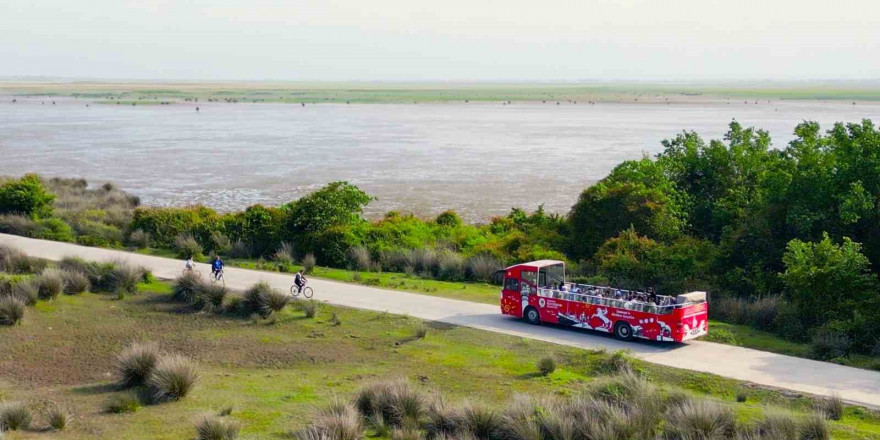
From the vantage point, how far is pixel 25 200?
39.0 m

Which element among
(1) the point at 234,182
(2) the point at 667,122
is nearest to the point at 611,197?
(1) the point at 234,182

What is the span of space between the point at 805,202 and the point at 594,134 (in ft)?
233

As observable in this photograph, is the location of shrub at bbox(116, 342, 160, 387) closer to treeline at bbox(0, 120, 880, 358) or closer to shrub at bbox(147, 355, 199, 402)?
shrub at bbox(147, 355, 199, 402)

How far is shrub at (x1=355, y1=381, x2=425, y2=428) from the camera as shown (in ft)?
50.9

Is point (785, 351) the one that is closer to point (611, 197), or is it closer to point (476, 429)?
point (476, 429)

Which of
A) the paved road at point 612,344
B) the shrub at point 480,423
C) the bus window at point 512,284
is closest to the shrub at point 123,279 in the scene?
the paved road at point 612,344

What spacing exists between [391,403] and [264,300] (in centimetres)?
900

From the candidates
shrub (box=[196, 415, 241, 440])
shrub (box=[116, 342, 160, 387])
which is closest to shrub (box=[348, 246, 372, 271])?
shrub (box=[116, 342, 160, 387])

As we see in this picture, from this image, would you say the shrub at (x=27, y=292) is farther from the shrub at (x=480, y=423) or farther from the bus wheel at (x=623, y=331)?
the bus wheel at (x=623, y=331)

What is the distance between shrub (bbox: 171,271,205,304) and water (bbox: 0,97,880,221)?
22.5 m

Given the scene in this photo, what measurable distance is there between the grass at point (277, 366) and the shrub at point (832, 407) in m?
0.14

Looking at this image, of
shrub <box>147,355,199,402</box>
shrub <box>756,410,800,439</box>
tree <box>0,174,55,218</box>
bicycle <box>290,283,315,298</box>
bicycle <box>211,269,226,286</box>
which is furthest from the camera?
tree <box>0,174,55,218</box>

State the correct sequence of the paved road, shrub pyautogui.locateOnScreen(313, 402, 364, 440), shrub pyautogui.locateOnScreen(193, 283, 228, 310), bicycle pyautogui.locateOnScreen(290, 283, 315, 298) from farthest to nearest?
bicycle pyautogui.locateOnScreen(290, 283, 315, 298)
shrub pyautogui.locateOnScreen(193, 283, 228, 310)
the paved road
shrub pyautogui.locateOnScreen(313, 402, 364, 440)

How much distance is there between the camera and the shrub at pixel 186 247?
32719 mm
